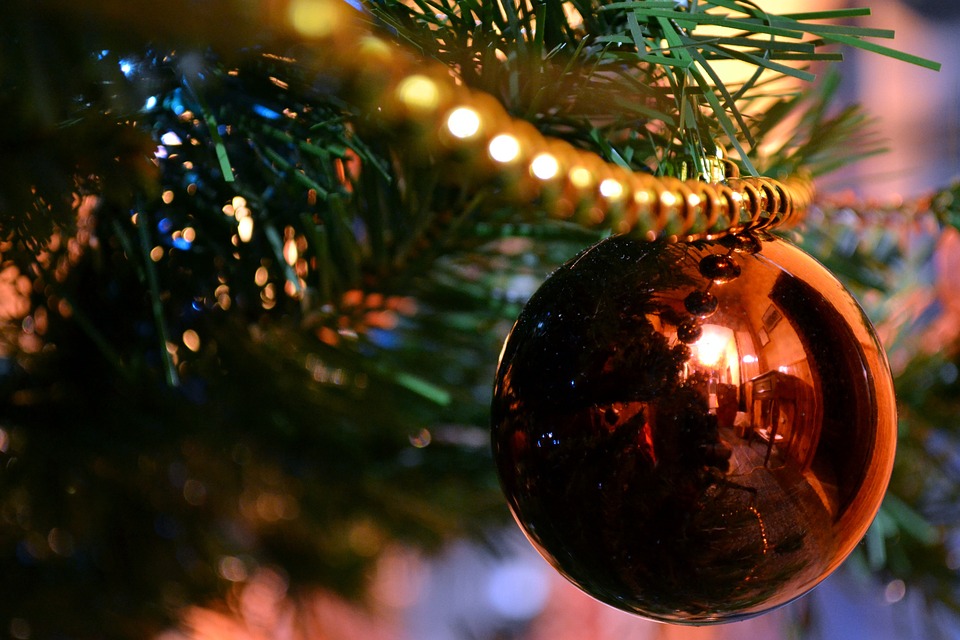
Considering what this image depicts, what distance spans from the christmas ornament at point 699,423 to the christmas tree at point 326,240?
0.06 feet

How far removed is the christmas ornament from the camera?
0.46 ft

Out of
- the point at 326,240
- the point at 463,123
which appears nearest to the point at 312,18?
the point at 463,123

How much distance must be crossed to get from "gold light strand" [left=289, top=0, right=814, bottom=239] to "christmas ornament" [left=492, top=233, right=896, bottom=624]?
0.08ft

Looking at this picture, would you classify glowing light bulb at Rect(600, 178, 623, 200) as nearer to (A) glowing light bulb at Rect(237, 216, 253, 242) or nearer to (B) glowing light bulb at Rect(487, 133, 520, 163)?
(B) glowing light bulb at Rect(487, 133, 520, 163)

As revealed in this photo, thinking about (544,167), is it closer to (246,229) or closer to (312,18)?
(312,18)

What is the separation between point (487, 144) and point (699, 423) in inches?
2.9

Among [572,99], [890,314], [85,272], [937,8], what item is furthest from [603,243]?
[937,8]

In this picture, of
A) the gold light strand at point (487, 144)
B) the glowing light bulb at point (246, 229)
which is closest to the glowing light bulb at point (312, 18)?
the gold light strand at point (487, 144)

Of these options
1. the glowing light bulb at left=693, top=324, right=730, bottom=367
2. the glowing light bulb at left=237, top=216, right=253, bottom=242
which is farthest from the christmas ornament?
the glowing light bulb at left=237, top=216, right=253, bottom=242

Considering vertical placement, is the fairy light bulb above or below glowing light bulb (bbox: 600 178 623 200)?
above

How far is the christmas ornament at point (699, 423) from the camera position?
0.46ft

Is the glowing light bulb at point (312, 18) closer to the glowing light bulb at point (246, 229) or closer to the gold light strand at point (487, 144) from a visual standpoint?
the gold light strand at point (487, 144)

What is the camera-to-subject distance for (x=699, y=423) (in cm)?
14

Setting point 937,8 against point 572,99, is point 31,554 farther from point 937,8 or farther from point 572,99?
point 937,8
